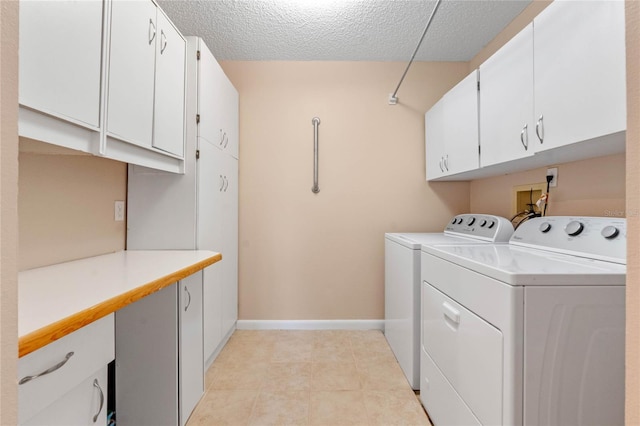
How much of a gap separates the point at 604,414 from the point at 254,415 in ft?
4.93

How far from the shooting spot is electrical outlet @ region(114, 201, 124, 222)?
1724mm

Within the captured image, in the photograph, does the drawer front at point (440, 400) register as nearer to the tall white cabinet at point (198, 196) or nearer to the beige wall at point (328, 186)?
the beige wall at point (328, 186)

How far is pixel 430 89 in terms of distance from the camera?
2.71 m

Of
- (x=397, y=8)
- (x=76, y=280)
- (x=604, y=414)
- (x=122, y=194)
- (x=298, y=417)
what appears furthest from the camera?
(x=397, y=8)

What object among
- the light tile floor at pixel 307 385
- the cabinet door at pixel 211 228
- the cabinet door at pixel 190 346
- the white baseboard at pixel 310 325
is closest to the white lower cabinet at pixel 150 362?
the cabinet door at pixel 190 346

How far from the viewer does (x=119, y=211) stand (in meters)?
1.75

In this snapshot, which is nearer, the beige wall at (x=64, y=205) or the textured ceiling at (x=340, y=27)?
the beige wall at (x=64, y=205)

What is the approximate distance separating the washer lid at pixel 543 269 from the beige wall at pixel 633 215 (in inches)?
19.2

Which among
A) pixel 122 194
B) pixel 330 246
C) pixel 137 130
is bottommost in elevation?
pixel 330 246

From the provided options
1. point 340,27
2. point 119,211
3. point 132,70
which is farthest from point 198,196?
Result: point 340,27

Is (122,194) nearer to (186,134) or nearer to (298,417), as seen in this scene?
(186,134)

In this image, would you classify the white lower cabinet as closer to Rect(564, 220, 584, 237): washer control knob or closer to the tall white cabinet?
the tall white cabinet

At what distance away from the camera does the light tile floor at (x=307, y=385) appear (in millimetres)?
1555

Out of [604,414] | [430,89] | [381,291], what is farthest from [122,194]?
[430,89]
